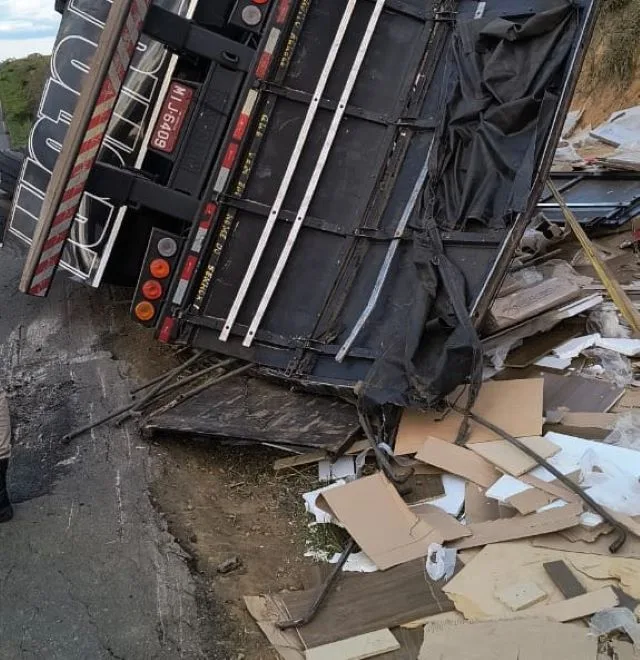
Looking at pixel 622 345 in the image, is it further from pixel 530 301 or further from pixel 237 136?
pixel 237 136

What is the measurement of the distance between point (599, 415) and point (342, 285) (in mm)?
1602

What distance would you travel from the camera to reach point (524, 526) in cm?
323

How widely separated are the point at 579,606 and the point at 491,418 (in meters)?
1.33

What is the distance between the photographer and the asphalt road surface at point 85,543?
2.91 meters

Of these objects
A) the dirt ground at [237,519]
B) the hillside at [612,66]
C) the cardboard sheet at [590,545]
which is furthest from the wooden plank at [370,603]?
the hillside at [612,66]

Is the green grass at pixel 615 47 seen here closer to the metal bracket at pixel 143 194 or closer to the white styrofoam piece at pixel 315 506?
the metal bracket at pixel 143 194

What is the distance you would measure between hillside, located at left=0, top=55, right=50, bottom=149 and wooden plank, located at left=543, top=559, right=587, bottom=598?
15248 mm

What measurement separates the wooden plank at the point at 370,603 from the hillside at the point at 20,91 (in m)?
14.8

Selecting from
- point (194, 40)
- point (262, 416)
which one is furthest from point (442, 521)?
point (194, 40)

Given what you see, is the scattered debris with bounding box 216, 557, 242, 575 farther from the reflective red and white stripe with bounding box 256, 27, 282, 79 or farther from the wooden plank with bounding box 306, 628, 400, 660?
the reflective red and white stripe with bounding box 256, 27, 282, 79

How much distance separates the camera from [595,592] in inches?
112

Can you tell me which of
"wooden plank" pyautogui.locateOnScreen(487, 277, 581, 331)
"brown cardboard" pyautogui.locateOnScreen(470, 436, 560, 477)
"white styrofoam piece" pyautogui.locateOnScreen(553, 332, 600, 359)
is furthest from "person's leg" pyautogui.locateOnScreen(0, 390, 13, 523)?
"white styrofoam piece" pyautogui.locateOnScreen(553, 332, 600, 359)

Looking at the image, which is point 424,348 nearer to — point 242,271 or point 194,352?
point 242,271

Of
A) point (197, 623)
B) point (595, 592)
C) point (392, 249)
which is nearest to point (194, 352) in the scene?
point (392, 249)
